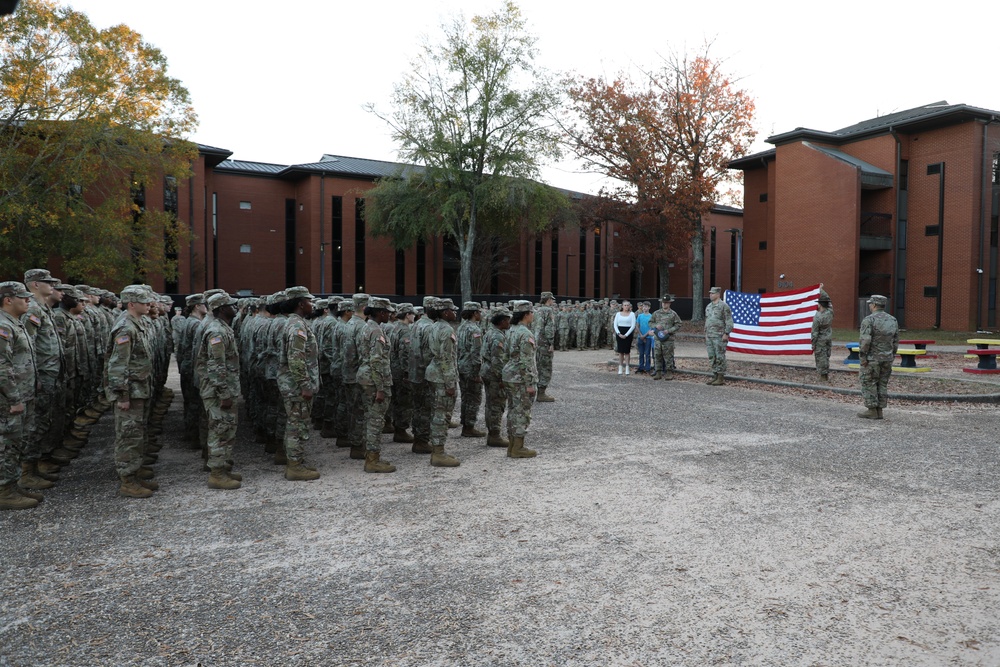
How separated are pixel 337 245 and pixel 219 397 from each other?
41.5m

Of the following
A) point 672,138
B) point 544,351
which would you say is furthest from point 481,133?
point 544,351

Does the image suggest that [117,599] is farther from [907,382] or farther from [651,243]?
[651,243]

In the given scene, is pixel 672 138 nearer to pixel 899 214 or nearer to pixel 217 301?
pixel 899 214

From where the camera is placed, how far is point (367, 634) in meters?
3.83

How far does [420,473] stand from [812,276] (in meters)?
33.7

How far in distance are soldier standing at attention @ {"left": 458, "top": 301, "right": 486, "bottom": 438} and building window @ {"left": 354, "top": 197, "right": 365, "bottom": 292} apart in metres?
38.5

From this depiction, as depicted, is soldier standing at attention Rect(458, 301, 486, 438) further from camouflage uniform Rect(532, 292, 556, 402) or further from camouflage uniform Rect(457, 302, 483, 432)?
camouflage uniform Rect(532, 292, 556, 402)

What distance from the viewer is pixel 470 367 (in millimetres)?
9594

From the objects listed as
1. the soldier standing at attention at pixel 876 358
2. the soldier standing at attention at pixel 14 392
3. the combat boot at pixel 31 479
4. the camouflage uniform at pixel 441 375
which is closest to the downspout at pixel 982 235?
the soldier standing at attention at pixel 876 358

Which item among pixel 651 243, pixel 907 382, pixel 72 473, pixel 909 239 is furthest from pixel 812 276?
pixel 72 473

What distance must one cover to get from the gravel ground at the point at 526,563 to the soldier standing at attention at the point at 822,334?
7304 millimetres

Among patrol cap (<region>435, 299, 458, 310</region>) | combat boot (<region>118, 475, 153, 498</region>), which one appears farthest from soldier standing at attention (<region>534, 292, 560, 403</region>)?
combat boot (<region>118, 475, 153, 498</region>)

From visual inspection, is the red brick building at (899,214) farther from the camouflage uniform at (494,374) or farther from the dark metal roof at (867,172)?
the camouflage uniform at (494,374)

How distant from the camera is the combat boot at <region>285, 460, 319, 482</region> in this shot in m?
7.22
